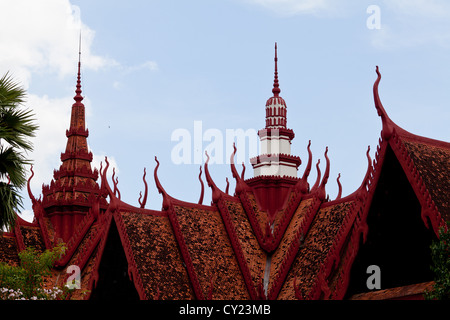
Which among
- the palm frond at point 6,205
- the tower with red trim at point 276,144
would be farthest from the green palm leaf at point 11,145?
the tower with red trim at point 276,144

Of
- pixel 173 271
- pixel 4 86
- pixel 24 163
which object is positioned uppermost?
pixel 4 86

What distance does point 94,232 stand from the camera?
95.7 feet

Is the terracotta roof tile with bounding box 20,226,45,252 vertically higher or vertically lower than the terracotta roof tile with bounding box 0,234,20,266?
higher

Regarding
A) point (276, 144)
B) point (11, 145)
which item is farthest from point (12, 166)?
point (276, 144)

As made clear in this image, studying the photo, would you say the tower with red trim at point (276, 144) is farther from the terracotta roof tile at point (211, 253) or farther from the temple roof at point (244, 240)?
the terracotta roof tile at point (211, 253)

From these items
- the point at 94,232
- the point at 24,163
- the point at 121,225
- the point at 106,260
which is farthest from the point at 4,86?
the point at 94,232

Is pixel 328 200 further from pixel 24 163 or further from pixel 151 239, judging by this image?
pixel 24 163

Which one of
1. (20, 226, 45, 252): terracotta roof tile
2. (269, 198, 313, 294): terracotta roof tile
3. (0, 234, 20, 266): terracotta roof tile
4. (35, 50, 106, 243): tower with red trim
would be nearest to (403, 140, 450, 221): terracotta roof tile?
(269, 198, 313, 294): terracotta roof tile

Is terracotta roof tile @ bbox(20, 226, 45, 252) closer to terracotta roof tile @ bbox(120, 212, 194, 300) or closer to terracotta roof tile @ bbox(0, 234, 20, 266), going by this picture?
terracotta roof tile @ bbox(0, 234, 20, 266)

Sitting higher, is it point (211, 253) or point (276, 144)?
point (276, 144)

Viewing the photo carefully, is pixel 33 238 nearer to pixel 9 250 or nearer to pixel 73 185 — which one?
pixel 9 250

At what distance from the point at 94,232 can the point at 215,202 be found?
516 centimetres
